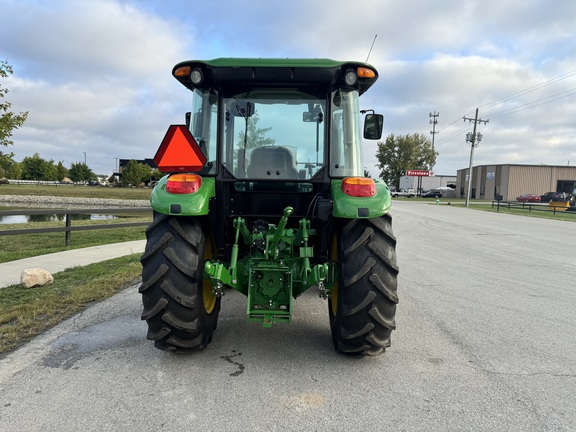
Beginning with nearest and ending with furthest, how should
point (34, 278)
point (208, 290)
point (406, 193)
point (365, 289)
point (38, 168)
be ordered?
point (365, 289), point (208, 290), point (34, 278), point (406, 193), point (38, 168)

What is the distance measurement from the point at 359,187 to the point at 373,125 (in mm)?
1115

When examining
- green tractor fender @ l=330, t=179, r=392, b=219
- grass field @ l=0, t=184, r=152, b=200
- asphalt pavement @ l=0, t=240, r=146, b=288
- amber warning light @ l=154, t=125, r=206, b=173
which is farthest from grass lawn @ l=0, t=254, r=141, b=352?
grass field @ l=0, t=184, r=152, b=200

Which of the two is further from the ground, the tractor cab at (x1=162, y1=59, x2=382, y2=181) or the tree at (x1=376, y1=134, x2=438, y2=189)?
the tree at (x1=376, y1=134, x2=438, y2=189)

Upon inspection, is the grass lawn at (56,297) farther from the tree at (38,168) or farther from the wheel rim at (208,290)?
the tree at (38,168)

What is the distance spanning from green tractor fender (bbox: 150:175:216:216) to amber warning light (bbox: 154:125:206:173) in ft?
0.68

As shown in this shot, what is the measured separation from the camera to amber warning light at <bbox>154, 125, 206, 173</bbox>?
355cm

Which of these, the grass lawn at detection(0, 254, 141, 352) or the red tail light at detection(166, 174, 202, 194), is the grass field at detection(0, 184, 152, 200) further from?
the red tail light at detection(166, 174, 202, 194)

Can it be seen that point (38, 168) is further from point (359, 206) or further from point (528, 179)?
point (359, 206)

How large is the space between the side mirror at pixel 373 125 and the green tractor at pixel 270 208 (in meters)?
0.01

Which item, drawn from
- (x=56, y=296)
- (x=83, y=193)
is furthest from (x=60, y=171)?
(x=56, y=296)

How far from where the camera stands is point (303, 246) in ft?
12.8

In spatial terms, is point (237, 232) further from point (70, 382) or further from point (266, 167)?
point (70, 382)

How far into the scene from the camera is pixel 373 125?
14.4ft

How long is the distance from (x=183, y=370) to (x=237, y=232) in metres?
1.22
